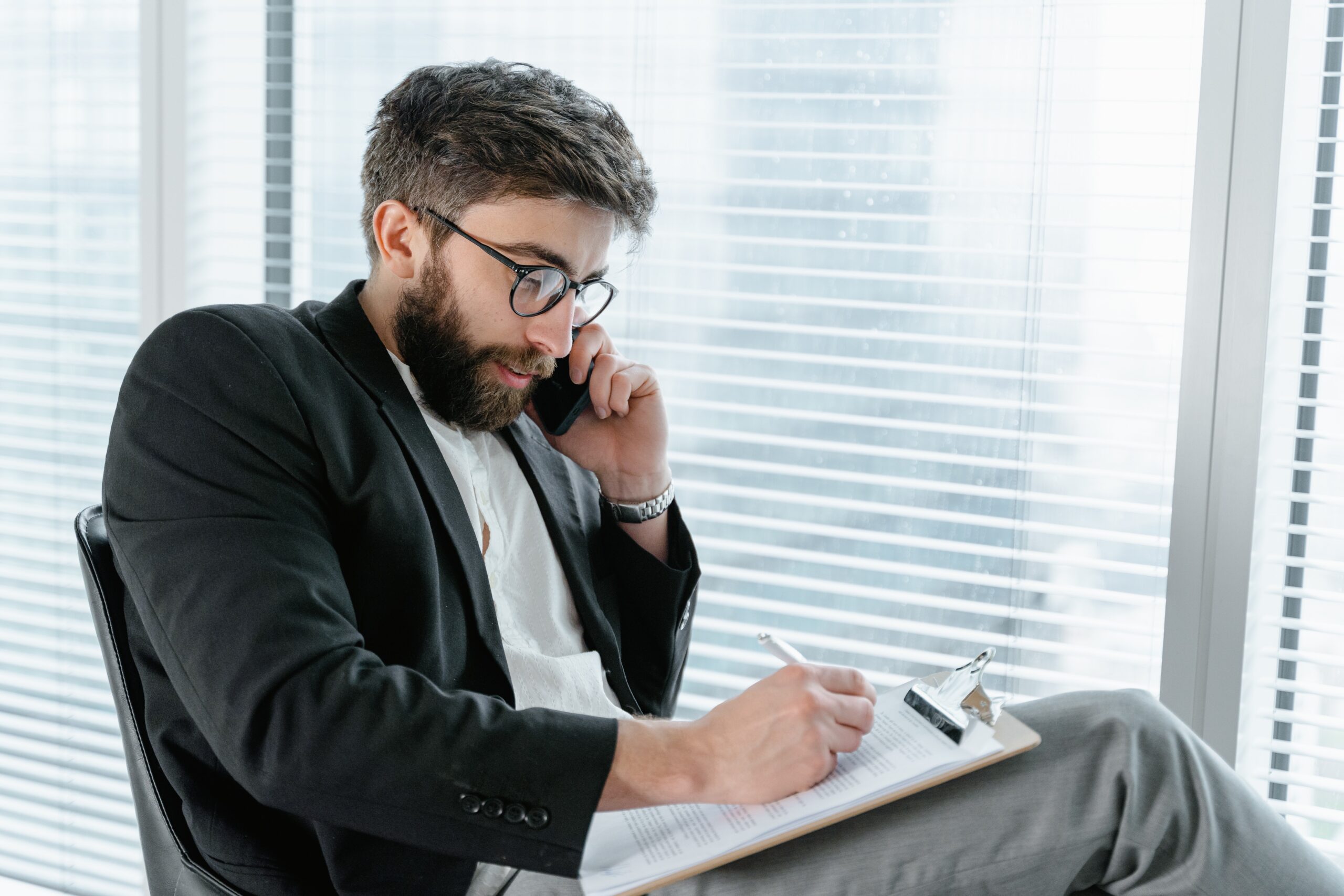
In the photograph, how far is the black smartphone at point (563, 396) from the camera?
168cm

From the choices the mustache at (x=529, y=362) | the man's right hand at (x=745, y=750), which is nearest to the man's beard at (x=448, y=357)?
the mustache at (x=529, y=362)

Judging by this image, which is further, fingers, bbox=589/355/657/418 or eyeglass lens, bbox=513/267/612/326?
fingers, bbox=589/355/657/418

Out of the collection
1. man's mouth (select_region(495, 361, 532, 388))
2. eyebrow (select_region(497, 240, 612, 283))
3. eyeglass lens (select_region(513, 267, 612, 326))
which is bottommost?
man's mouth (select_region(495, 361, 532, 388))

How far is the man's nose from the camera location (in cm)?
146

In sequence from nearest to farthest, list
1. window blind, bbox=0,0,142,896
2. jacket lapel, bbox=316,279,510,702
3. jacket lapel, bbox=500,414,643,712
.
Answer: jacket lapel, bbox=316,279,510,702 → jacket lapel, bbox=500,414,643,712 → window blind, bbox=0,0,142,896

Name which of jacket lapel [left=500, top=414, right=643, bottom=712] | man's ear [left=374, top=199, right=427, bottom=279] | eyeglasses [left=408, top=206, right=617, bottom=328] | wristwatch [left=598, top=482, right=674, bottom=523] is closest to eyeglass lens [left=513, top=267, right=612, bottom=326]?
eyeglasses [left=408, top=206, right=617, bottom=328]

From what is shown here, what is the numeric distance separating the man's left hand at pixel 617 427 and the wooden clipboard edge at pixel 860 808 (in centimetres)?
72

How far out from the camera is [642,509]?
1.71 metres

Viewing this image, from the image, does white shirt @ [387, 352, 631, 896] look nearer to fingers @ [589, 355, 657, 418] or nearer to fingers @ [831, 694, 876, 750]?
fingers @ [589, 355, 657, 418]

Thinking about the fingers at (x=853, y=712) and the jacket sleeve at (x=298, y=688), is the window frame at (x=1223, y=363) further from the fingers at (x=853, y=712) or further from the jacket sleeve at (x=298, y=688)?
the jacket sleeve at (x=298, y=688)

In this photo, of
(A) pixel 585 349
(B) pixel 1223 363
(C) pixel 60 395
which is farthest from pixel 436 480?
(C) pixel 60 395

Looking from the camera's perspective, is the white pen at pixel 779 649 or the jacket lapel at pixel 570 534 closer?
the white pen at pixel 779 649

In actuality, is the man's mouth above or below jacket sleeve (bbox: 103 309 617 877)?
above

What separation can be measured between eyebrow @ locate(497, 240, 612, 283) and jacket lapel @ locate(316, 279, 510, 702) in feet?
0.67
